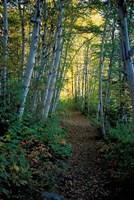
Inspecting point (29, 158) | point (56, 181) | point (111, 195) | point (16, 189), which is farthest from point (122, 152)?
point (16, 189)

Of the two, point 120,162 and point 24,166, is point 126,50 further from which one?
point 120,162

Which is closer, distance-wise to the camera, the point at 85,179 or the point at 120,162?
the point at 85,179

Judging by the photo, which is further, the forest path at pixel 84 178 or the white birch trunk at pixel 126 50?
the forest path at pixel 84 178

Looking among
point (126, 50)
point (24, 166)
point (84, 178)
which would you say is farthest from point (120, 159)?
point (126, 50)

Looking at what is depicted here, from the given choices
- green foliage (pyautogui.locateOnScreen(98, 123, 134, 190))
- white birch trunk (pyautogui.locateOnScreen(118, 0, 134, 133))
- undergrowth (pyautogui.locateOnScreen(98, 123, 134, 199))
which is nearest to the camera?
white birch trunk (pyautogui.locateOnScreen(118, 0, 134, 133))

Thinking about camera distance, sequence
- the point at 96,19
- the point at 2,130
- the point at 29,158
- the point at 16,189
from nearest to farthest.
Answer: the point at 16,189, the point at 29,158, the point at 2,130, the point at 96,19

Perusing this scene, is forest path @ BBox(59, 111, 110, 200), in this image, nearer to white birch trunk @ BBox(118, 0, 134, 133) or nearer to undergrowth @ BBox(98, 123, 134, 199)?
undergrowth @ BBox(98, 123, 134, 199)

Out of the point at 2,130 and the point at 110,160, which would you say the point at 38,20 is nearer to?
the point at 2,130

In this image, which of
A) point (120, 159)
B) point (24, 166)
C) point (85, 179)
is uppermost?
point (24, 166)

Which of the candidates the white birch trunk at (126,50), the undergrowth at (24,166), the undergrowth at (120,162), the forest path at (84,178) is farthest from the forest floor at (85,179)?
the white birch trunk at (126,50)

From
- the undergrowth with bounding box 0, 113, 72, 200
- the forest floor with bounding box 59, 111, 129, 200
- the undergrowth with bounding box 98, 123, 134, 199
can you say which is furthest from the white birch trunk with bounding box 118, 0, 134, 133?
the forest floor with bounding box 59, 111, 129, 200

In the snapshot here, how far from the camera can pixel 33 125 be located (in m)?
6.95

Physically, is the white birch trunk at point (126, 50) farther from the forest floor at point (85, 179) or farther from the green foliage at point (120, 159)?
the forest floor at point (85, 179)

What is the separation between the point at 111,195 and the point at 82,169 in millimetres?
1935
